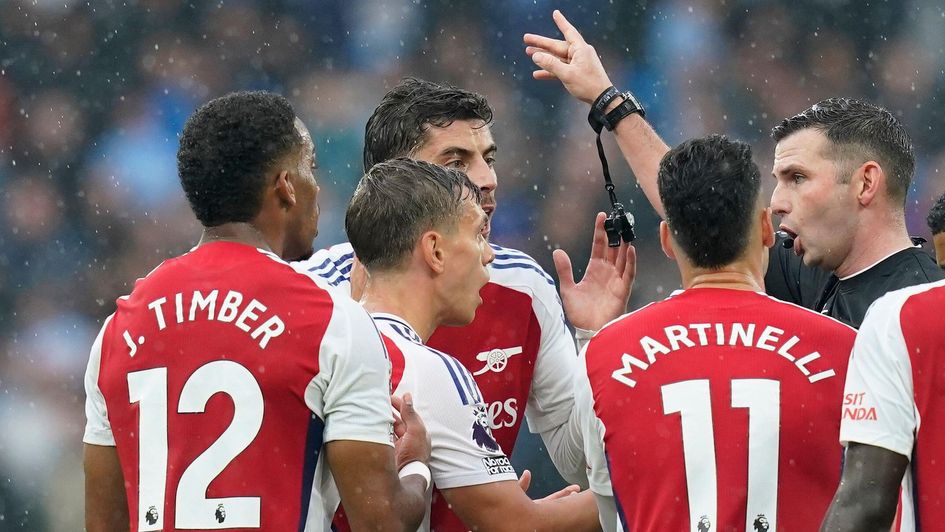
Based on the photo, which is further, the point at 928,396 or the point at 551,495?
the point at 551,495

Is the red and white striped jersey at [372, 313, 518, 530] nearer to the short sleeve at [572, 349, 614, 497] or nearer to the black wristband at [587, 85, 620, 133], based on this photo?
the short sleeve at [572, 349, 614, 497]

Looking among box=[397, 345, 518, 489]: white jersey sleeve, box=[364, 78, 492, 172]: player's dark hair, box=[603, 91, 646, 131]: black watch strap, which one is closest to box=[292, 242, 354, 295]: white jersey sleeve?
box=[364, 78, 492, 172]: player's dark hair

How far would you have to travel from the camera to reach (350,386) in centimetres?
277

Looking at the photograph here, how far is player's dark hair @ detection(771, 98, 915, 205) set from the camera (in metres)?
4.11

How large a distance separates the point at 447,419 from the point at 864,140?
1871mm

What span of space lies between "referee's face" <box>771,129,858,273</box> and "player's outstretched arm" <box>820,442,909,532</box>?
158 centimetres

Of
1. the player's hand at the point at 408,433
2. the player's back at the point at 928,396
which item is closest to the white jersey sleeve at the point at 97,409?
the player's hand at the point at 408,433

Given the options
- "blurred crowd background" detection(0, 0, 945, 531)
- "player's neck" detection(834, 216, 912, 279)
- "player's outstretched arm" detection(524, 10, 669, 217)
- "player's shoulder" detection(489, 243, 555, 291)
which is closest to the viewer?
"player's neck" detection(834, 216, 912, 279)

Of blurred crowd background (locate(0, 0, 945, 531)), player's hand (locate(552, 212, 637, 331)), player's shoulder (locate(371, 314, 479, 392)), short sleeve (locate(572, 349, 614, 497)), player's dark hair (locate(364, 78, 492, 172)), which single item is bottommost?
short sleeve (locate(572, 349, 614, 497))

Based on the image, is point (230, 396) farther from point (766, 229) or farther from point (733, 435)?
point (766, 229)

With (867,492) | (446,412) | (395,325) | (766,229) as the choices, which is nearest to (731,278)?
(766,229)

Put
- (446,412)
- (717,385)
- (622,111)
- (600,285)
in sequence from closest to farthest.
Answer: (717,385), (446,412), (600,285), (622,111)

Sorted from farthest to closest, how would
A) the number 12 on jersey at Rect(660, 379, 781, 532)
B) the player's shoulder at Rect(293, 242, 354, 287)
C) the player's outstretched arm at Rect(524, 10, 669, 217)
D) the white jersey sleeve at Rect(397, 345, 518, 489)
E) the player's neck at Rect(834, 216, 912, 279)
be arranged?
the player's outstretched arm at Rect(524, 10, 669, 217), the player's shoulder at Rect(293, 242, 354, 287), the player's neck at Rect(834, 216, 912, 279), the white jersey sleeve at Rect(397, 345, 518, 489), the number 12 on jersey at Rect(660, 379, 781, 532)

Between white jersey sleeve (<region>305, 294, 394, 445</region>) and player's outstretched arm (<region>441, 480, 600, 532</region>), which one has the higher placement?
white jersey sleeve (<region>305, 294, 394, 445</region>)
